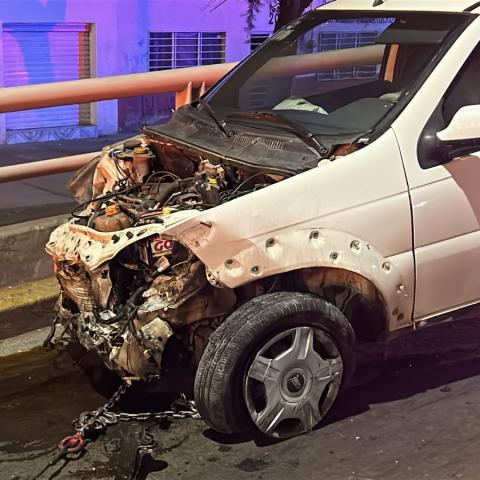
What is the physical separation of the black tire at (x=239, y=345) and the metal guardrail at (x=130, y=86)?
77.6 inches

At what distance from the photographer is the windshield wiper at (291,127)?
4.39 meters

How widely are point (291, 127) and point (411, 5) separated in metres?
1.18

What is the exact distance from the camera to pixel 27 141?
1221 cm

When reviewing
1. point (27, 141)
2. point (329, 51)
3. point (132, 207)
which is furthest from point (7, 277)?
point (27, 141)

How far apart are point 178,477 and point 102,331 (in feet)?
2.74

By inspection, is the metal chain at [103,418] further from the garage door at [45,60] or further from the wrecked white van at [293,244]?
the garage door at [45,60]

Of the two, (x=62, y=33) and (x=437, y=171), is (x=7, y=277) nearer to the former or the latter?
(x=437, y=171)

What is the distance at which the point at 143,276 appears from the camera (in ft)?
14.2

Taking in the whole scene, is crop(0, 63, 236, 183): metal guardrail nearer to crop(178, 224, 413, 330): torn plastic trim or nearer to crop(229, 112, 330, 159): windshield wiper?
crop(229, 112, 330, 159): windshield wiper

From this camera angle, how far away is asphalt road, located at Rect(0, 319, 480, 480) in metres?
4.02

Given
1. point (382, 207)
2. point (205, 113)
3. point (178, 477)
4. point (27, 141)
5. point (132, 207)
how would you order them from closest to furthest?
point (178, 477) → point (382, 207) → point (132, 207) → point (205, 113) → point (27, 141)

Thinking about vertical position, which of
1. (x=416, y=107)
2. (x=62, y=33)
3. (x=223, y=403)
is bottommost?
(x=223, y=403)

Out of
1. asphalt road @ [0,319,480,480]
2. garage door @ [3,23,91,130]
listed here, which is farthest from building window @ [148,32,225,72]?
asphalt road @ [0,319,480,480]

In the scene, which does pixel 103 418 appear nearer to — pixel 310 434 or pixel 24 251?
pixel 310 434
